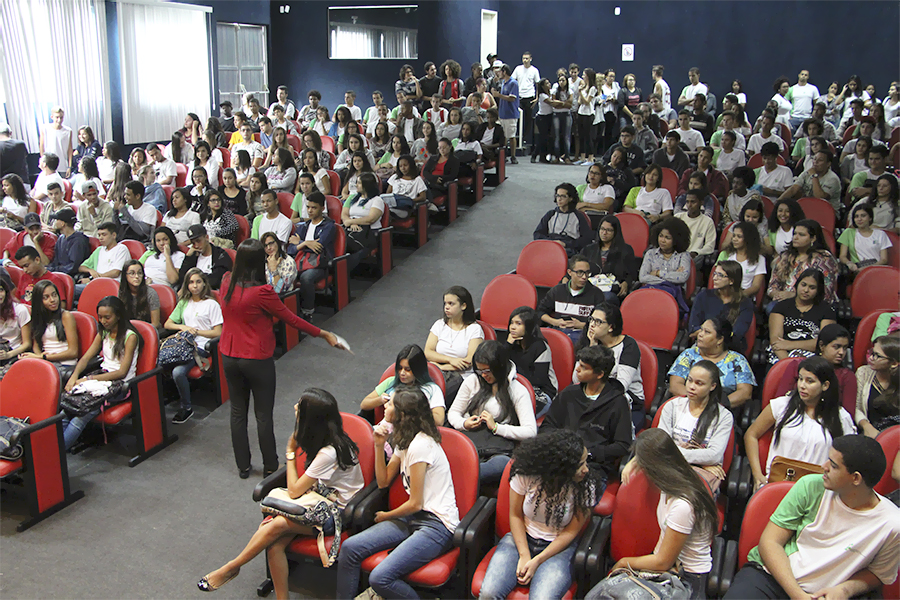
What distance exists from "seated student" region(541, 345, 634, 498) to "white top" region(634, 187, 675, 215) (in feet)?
12.4

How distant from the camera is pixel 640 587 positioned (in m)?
2.72

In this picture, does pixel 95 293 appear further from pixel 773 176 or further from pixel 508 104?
pixel 508 104

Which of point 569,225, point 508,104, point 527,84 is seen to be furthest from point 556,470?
point 527,84

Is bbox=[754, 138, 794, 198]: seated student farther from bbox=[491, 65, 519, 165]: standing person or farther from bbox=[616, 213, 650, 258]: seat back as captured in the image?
bbox=[491, 65, 519, 165]: standing person

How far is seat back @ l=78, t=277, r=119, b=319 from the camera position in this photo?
5.55m

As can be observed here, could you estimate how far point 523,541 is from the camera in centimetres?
301

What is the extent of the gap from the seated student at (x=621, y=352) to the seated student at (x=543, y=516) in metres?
0.99

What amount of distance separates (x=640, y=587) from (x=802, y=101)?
1092cm

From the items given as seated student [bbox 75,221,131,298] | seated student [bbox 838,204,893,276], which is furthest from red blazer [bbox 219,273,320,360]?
seated student [bbox 838,204,893,276]

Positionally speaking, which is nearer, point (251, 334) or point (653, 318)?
point (251, 334)

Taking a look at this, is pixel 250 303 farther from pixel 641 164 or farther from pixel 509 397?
pixel 641 164

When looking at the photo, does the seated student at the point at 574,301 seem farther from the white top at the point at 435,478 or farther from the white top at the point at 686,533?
the white top at the point at 686,533

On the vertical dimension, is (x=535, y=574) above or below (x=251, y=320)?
below

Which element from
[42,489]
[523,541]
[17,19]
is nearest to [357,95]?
[17,19]
